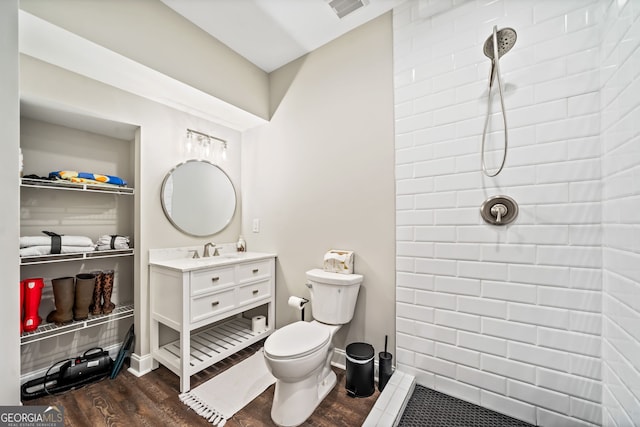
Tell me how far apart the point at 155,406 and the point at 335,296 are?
4.32 ft

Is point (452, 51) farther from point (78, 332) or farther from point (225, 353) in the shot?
point (78, 332)

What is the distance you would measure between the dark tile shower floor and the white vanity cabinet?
1360mm

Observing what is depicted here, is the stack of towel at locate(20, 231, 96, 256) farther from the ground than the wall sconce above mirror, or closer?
closer

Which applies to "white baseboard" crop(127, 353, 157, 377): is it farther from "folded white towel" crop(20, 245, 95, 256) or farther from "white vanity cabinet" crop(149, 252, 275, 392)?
"folded white towel" crop(20, 245, 95, 256)

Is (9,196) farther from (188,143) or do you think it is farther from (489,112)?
(489,112)

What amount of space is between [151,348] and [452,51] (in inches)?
118

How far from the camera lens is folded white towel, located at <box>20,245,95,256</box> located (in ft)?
5.04

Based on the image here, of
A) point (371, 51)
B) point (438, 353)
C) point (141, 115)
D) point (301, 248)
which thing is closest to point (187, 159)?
point (141, 115)

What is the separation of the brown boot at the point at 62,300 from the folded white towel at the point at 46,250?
200mm

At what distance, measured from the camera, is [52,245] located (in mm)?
1624

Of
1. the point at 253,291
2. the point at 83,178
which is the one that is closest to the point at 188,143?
the point at 83,178

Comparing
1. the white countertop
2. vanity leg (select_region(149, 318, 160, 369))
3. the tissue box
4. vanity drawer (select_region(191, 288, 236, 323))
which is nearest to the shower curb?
the tissue box

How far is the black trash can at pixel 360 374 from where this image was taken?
64.4 inches

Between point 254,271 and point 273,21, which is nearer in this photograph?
point 273,21
